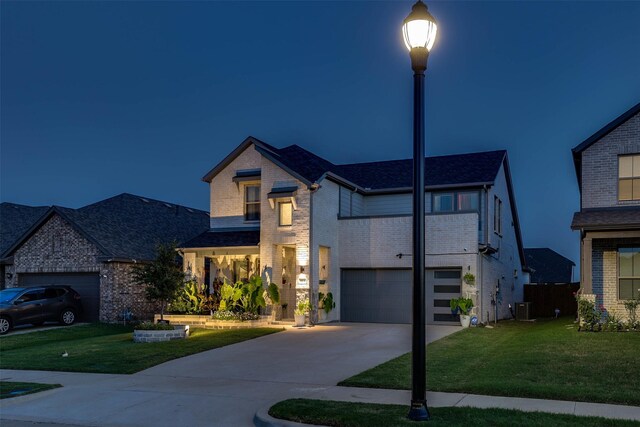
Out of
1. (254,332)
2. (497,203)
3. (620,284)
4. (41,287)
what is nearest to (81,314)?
(41,287)

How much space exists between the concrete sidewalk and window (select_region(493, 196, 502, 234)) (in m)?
17.1

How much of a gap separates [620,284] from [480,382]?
11577mm

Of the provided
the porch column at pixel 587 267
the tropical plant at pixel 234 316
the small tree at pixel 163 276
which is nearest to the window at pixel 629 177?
the porch column at pixel 587 267

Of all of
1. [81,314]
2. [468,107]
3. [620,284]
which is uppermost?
[468,107]

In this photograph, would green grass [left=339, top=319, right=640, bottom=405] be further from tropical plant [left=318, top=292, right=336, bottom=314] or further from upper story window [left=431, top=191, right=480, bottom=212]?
upper story window [left=431, top=191, right=480, bottom=212]

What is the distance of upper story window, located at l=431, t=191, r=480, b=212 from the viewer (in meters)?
25.4

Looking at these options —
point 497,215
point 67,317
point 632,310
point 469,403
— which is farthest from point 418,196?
point 67,317

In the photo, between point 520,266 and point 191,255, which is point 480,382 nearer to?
point 191,255

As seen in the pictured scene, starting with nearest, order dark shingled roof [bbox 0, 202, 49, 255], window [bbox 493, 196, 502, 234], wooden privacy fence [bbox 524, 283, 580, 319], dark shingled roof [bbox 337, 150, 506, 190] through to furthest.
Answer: dark shingled roof [bbox 337, 150, 506, 190]
window [bbox 493, 196, 502, 234]
dark shingled roof [bbox 0, 202, 49, 255]
wooden privacy fence [bbox 524, 283, 580, 319]

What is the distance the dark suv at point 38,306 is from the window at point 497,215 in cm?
1747

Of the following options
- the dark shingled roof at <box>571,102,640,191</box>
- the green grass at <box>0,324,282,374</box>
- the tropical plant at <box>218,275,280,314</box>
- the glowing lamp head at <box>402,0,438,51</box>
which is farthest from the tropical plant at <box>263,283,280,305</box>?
the glowing lamp head at <box>402,0,438,51</box>

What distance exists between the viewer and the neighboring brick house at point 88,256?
83.3 ft

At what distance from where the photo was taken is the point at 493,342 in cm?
1741

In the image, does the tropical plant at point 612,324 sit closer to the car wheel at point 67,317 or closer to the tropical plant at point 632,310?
the tropical plant at point 632,310
